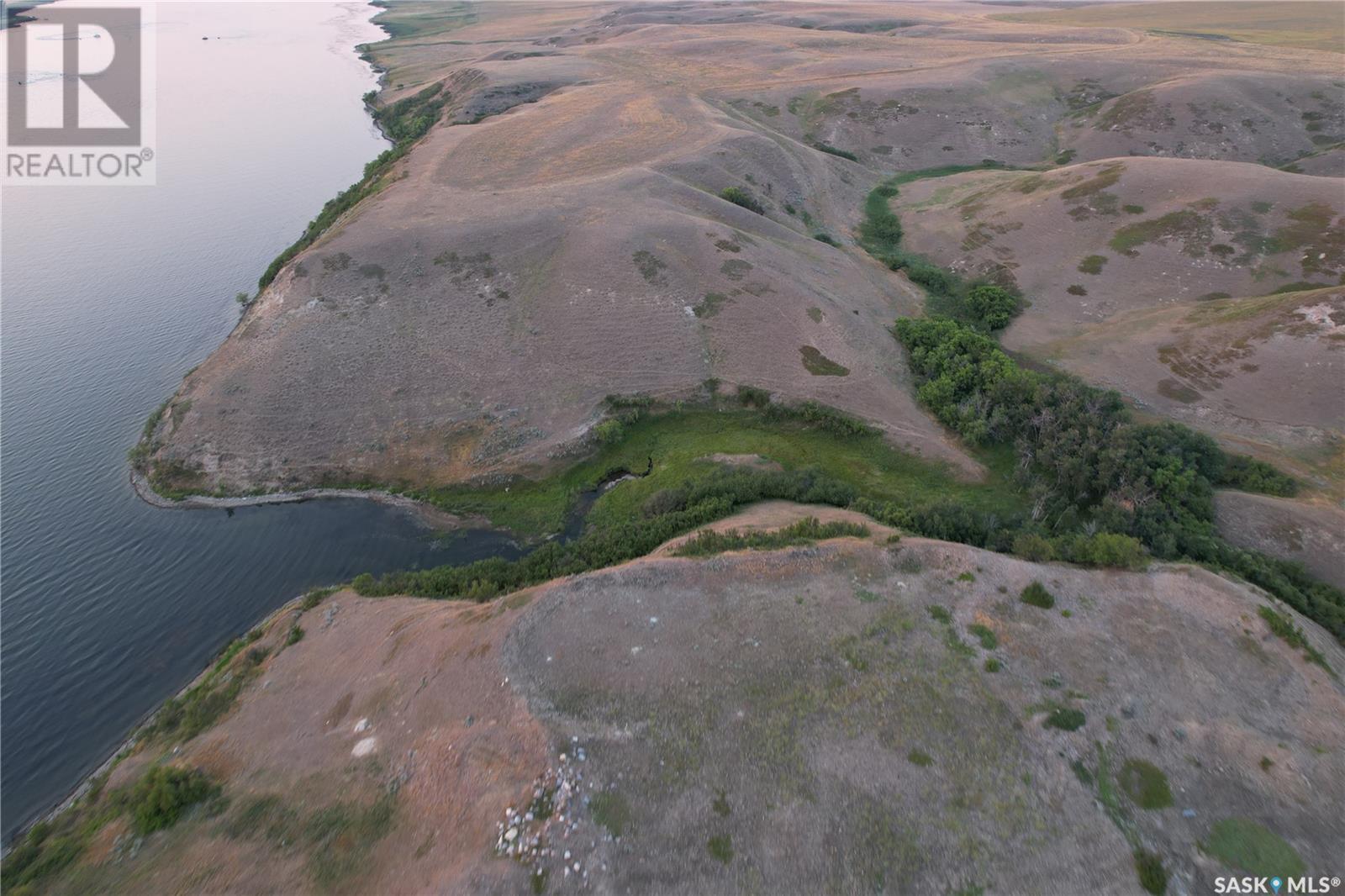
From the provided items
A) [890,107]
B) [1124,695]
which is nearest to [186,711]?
[1124,695]

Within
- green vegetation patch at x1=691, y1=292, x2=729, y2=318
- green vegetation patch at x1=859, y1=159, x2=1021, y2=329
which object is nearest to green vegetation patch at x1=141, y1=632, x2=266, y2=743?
green vegetation patch at x1=691, y1=292, x2=729, y2=318

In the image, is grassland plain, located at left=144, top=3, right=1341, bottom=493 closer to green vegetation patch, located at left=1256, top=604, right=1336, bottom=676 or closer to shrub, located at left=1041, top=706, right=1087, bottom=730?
green vegetation patch, located at left=1256, top=604, right=1336, bottom=676

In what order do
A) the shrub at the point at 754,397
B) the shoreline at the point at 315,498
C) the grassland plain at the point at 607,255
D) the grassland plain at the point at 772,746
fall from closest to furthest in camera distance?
the grassland plain at the point at 772,746, the shoreline at the point at 315,498, the grassland plain at the point at 607,255, the shrub at the point at 754,397

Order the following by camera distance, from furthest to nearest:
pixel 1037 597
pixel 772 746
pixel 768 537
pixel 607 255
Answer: pixel 607 255 < pixel 768 537 < pixel 1037 597 < pixel 772 746

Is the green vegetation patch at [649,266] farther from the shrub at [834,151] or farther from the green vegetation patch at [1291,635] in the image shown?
the shrub at [834,151]

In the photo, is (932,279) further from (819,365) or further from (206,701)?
(206,701)

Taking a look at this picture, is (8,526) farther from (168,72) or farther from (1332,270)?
(168,72)

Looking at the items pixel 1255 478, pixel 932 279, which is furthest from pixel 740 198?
pixel 1255 478

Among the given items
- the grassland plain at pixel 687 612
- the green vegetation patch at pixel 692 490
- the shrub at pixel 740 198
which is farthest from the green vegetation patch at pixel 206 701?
the shrub at pixel 740 198
